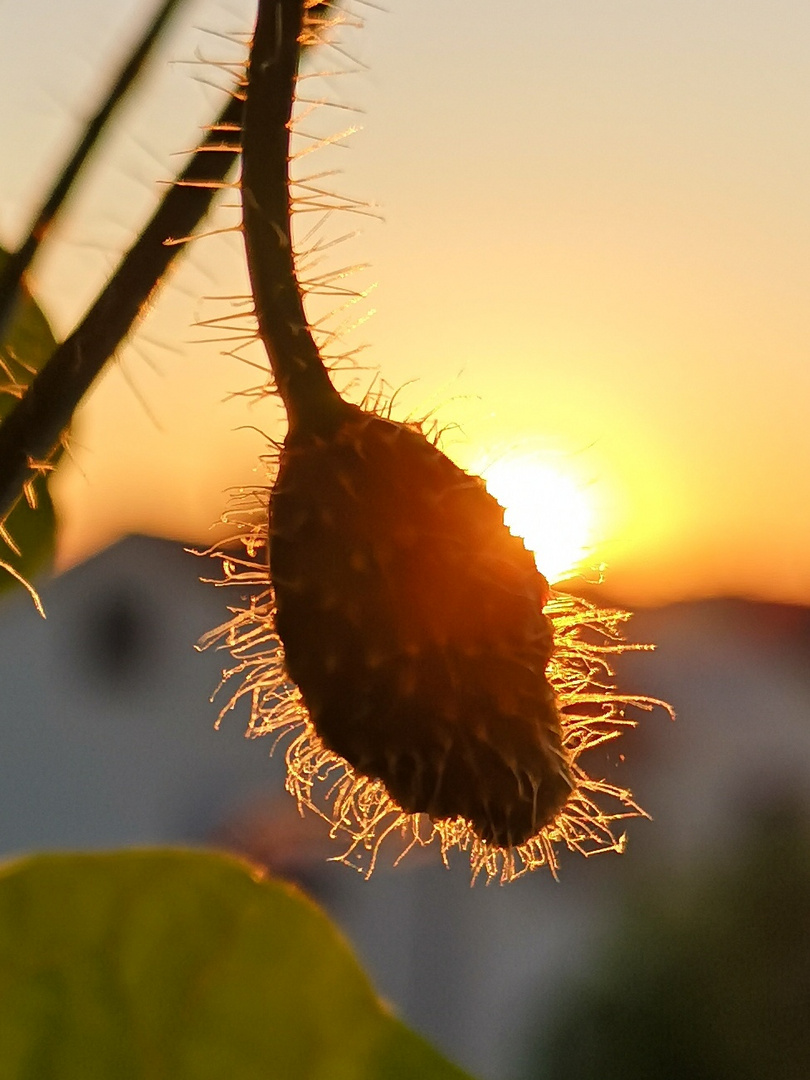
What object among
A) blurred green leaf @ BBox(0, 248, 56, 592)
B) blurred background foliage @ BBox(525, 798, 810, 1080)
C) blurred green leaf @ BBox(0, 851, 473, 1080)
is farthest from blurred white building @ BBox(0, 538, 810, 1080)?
blurred green leaf @ BBox(0, 851, 473, 1080)

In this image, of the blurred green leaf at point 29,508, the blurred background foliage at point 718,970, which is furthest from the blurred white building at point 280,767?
the blurred green leaf at point 29,508

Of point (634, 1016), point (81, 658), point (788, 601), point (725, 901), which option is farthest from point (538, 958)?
point (81, 658)

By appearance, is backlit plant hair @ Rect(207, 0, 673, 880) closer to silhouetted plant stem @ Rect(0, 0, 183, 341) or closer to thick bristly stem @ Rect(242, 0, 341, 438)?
thick bristly stem @ Rect(242, 0, 341, 438)

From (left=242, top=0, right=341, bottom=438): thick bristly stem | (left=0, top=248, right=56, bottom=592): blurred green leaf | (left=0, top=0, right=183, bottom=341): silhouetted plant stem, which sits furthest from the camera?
(left=0, top=248, right=56, bottom=592): blurred green leaf

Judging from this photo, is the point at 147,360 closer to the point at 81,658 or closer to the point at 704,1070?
the point at 704,1070

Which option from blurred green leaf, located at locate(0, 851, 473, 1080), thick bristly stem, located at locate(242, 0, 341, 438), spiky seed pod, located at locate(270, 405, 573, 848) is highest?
thick bristly stem, located at locate(242, 0, 341, 438)

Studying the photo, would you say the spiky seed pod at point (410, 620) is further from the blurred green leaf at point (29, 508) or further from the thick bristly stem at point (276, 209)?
the blurred green leaf at point (29, 508)
